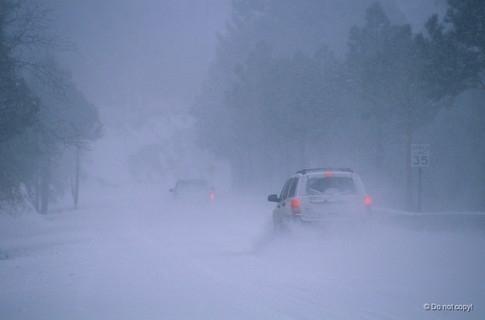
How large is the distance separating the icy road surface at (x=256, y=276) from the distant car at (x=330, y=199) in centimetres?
35

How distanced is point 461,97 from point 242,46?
2854 centimetres

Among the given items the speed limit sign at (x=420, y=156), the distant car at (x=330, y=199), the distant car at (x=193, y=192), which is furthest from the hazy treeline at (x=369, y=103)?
the distant car at (x=330, y=199)

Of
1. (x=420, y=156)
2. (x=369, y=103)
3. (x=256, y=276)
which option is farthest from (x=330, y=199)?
(x=369, y=103)

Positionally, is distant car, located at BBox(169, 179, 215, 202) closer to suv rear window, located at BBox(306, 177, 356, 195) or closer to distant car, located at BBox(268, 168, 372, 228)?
suv rear window, located at BBox(306, 177, 356, 195)

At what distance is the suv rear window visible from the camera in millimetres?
11289

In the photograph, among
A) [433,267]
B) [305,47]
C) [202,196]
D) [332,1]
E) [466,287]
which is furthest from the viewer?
[332,1]

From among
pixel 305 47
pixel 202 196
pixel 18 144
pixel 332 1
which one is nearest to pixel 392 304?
pixel 18 144

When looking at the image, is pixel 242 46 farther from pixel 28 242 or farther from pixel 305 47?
pixel 28 242

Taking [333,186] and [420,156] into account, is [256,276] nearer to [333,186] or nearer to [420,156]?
[333,186]

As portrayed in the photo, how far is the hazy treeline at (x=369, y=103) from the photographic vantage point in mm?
21234

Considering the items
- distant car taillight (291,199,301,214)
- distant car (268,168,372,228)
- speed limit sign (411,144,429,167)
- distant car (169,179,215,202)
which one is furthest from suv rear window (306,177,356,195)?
distant car (169,179,215,202)

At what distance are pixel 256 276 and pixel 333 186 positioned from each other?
11.6ft

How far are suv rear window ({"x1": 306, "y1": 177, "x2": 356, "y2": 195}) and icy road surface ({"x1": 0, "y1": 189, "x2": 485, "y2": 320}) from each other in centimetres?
90

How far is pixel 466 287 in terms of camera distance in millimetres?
7711
